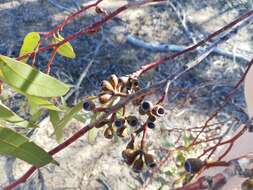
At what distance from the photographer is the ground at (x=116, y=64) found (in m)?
1.81

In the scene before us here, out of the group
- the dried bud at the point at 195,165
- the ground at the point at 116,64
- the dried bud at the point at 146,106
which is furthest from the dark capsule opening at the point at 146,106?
the ground at the point at 116,64

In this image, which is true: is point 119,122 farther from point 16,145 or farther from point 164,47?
point 164,47

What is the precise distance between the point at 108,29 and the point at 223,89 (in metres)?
0.56

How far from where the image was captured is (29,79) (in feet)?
A: 2.76

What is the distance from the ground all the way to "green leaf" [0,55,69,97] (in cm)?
95

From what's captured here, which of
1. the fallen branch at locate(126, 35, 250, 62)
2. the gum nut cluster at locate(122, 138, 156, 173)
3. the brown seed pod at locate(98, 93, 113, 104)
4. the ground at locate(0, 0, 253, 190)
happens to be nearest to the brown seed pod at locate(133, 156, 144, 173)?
the gum nut cluster at locate(122, 138, 156, 173)

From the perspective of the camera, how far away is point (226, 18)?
246cm

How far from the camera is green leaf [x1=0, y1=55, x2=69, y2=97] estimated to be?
2.68 feet

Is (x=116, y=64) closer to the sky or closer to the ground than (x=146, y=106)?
closer to the ground

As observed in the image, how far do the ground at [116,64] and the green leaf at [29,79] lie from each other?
0.95 metres

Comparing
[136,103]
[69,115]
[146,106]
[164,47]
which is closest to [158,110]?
[146,106]

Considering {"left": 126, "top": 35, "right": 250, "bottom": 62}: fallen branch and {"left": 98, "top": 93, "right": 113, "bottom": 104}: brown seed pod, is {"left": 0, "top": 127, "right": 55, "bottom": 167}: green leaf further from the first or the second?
{"left": 126, "top": 35, "right": 250, "bottom": 62}: fallen branch

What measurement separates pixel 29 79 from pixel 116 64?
1335 millimetres

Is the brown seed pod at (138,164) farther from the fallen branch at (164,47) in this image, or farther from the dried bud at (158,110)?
the fallen branch at (164,47)
